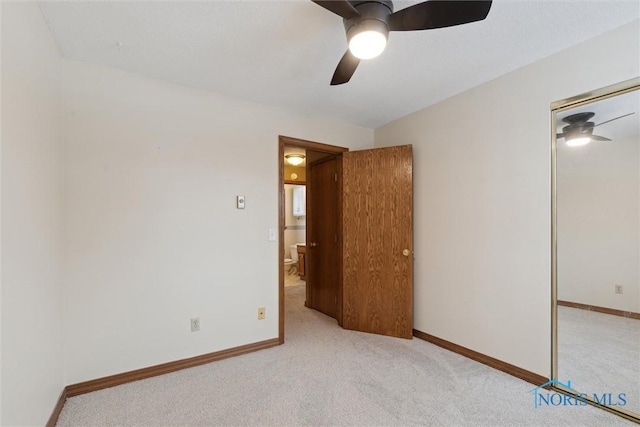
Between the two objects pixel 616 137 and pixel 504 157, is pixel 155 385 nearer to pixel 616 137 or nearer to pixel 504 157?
pixel 504 157

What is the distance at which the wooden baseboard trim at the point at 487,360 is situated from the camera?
2.18 m

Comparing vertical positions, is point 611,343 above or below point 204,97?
below

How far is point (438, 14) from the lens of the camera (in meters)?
1.42

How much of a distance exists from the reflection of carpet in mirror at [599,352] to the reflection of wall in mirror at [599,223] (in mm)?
122

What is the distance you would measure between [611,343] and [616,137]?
4.61 feet

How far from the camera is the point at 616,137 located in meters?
1.93

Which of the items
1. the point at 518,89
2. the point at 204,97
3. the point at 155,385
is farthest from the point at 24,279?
the point at 518,89

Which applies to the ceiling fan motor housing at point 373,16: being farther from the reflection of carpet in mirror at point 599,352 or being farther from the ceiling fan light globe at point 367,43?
the reflection of carpet in mirror at point 599,352

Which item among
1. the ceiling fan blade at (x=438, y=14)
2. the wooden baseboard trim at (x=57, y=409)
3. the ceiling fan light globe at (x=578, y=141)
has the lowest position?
the wooden baseboard trim at (x=57, y=409)

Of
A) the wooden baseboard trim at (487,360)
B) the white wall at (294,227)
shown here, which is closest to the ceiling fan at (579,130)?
the wooden baseboard trim at (487,360)

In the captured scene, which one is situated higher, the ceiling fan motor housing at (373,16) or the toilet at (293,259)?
the ceiling fan motor housing at (373,16)

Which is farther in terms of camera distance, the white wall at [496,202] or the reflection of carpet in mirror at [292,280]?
the reflection of carpet in mirror at [292,280]

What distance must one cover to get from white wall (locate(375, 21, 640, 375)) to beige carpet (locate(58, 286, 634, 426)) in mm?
360

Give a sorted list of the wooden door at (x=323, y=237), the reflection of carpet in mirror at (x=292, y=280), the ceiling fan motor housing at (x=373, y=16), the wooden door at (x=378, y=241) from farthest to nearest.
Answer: the reflection of carpet in mirror at (x=292, y=280)
the wooden door at (x=323, y=237)
the wooden door at (x=378, y=241)
the ceiling fan motor housing at (x=373, y=16)
